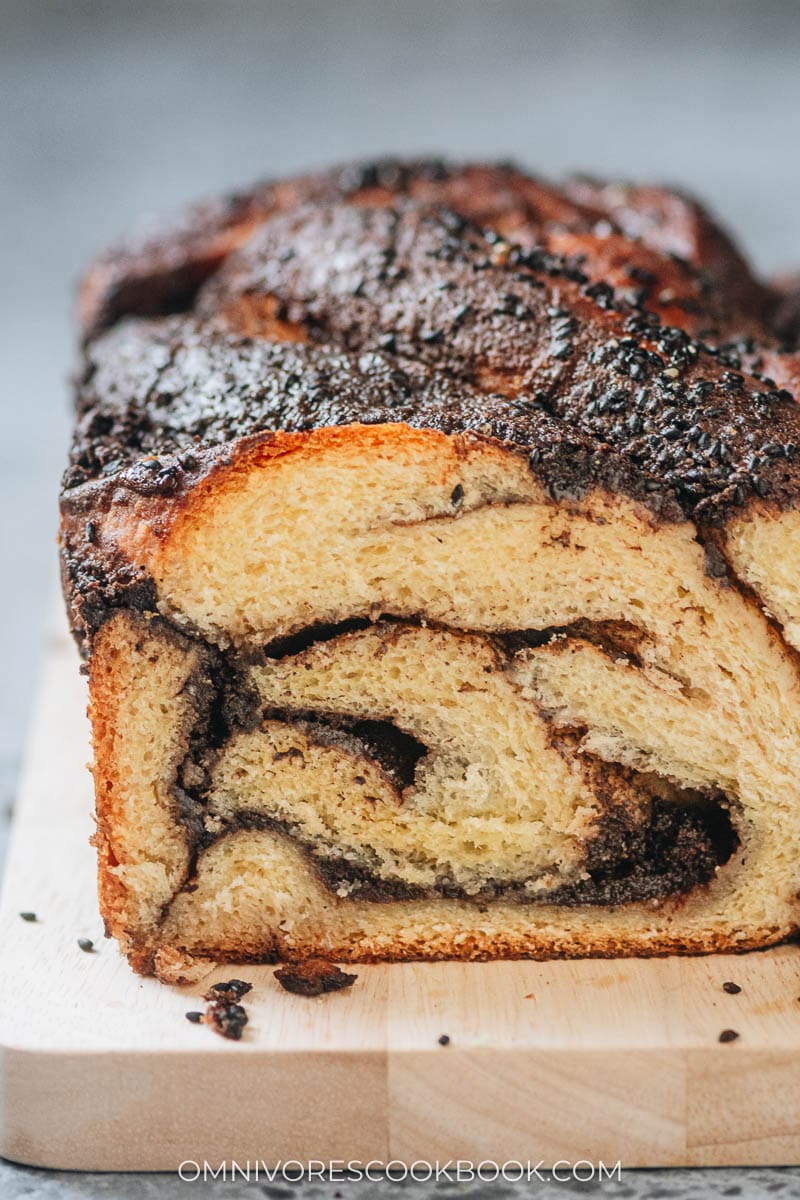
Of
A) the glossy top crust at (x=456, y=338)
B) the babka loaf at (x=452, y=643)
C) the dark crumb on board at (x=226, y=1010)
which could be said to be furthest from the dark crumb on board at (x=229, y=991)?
the glossy top crust at (x=456, y=338)

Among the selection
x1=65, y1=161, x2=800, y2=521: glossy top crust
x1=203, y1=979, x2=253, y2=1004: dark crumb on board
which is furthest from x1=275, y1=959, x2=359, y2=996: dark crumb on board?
x1=65, y1=161, x2=800, y2=521: glossy top crust

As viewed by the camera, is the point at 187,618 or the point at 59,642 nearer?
the point at 187,618

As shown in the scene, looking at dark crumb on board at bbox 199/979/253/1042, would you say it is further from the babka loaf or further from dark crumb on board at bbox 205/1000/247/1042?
the babka loaf

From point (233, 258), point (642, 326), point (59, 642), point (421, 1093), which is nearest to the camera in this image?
point (421, 1093)

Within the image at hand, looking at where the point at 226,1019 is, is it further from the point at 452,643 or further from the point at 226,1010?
the point at 452,643

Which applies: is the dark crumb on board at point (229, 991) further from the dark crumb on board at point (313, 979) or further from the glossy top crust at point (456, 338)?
the glossy top crust at point (456, 338)

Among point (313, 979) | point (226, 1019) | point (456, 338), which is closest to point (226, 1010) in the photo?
point (226, 1019)

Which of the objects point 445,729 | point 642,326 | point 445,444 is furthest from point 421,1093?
point 642,326

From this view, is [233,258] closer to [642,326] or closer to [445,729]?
[642,326]
